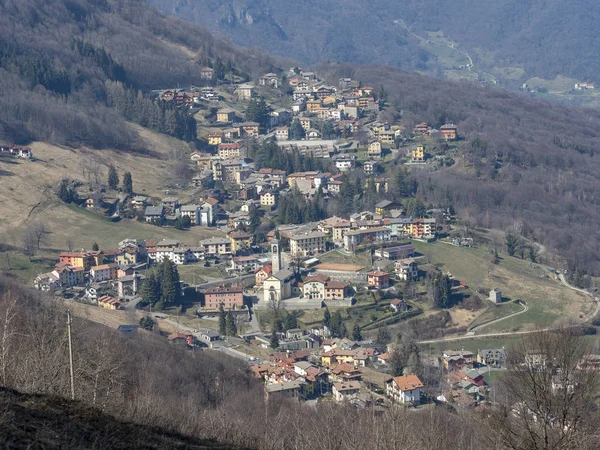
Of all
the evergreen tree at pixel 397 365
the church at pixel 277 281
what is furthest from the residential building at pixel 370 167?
the evergreen tree at pixel 397 365

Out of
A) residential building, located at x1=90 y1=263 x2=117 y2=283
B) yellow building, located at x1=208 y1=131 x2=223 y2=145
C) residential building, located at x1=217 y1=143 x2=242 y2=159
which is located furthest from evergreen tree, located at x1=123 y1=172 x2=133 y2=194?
yellow building, located at x1=208 y1=131 x2=223 y2=145

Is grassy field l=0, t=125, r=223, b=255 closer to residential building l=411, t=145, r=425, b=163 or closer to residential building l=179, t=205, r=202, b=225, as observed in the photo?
residential building l=179, t=205, r=202, b=225

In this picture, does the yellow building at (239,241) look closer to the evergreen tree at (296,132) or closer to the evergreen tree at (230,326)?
the evergreen tree at (230,326)

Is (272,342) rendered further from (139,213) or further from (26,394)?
(26,394)

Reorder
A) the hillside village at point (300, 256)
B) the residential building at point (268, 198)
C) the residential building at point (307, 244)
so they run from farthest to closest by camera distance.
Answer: the residential building at point (268, 198) → the residential building at point (307, 244) → the hillside village at point (300, 256)

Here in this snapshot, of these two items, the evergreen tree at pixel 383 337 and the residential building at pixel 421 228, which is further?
the residential building at pixel 421 228

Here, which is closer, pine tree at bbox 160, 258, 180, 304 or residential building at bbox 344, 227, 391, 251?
pine tree at bbox 160, 258, 180, 304

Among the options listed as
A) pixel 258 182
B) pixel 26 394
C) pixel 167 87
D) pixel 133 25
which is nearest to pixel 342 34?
pixel 133 25

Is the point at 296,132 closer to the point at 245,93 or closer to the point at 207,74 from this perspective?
the point at 245,93
